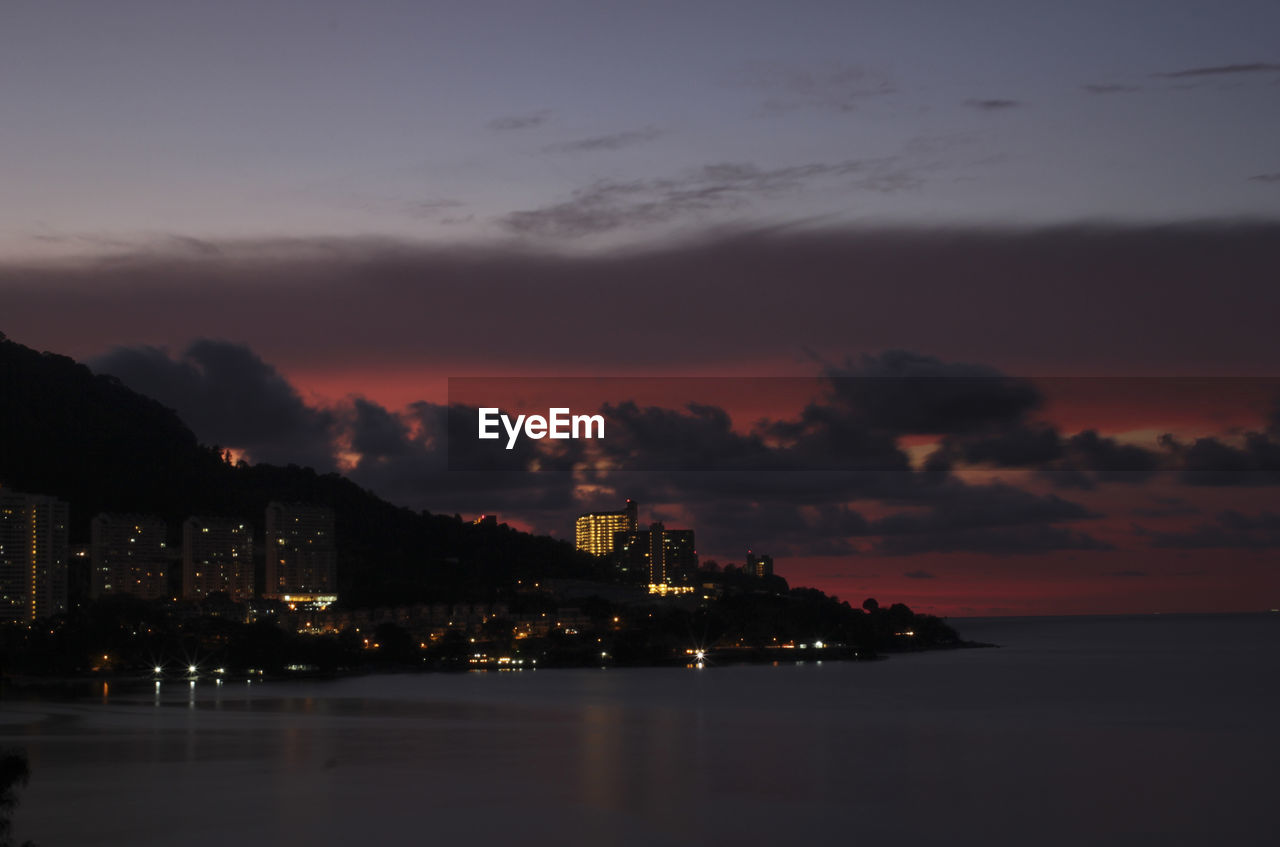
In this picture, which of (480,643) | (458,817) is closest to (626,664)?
(480,643)

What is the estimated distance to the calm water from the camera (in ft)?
78.6

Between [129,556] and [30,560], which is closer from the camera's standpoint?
[30,560]

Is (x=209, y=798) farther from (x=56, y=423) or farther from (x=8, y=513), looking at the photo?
(x=56, y=423)

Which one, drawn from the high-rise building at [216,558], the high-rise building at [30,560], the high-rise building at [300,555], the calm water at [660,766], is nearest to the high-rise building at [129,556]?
the high-rise building at [216,558]

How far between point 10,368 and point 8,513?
22.5 metres

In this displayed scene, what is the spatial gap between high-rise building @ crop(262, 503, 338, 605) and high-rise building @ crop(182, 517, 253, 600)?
7.15ft

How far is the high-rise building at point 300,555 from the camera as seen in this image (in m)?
115

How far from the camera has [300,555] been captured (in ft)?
381

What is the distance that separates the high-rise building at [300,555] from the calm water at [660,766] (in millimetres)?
56673

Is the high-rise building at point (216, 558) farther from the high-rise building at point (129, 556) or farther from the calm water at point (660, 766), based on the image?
the calm water at point (660, 766)

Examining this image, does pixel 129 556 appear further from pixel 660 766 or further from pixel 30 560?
pixel 660 766

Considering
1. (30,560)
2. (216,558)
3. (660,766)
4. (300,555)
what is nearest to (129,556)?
(216,558)

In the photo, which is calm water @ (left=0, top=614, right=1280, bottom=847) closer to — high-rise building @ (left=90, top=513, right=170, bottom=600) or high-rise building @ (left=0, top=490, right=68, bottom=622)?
high-rise building @ (left=0, top=490, right=68, bottom=622)

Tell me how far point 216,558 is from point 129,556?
8265 mm
